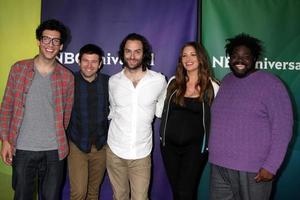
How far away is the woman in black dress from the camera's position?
2.29 metres

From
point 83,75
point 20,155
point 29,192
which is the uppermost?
point 83,75

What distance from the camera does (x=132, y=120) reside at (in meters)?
2.43

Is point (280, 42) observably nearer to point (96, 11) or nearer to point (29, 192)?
point (96, 11)

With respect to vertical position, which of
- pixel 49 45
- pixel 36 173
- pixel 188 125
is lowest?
pixel 36 173

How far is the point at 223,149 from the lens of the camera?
2.08 m

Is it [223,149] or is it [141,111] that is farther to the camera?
[141,111]

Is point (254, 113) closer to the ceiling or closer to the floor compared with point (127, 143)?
closer to the ceiling

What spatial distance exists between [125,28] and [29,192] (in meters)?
1.81

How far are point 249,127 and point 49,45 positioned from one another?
1574 millimetres

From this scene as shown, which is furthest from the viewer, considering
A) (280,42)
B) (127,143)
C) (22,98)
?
(280,42)

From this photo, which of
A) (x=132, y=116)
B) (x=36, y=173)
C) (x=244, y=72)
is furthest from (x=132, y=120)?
(x=244, y=72)

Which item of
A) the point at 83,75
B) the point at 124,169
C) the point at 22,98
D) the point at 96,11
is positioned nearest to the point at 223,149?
the point at 124,169

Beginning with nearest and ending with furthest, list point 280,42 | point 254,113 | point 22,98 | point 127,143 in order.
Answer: point 254,113 → point 22,98 → point 127,143 → point 280,42

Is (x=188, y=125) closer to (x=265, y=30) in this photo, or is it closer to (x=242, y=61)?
(x=242, y=61)
